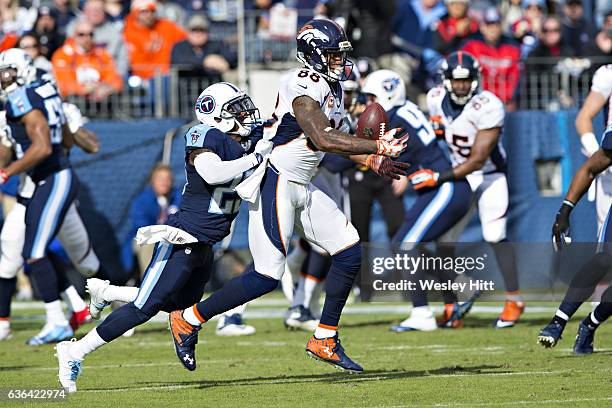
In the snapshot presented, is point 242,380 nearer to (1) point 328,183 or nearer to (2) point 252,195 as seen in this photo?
(2) point 252,195

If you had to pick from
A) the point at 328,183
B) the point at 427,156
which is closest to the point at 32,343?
the point at 328,183

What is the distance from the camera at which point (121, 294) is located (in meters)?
6.81

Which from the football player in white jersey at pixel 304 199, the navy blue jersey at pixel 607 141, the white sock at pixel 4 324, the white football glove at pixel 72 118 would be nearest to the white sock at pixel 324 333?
the football player in white jersey at pixel 304 199

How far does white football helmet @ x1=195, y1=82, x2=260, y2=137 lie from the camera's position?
22.5 feet

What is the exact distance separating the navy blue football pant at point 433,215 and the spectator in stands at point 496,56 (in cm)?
376

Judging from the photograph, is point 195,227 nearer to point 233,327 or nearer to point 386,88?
point 233,327

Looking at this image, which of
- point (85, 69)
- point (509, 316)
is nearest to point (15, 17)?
point (85, 69)

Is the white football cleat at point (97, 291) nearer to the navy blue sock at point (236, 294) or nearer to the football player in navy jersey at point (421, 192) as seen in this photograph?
the navy blue sock at point (236, 294)

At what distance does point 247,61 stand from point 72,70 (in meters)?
1.93

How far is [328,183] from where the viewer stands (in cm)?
988

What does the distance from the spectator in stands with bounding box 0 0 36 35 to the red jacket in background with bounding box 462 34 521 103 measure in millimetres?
4938

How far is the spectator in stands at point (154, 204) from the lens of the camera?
1265cm

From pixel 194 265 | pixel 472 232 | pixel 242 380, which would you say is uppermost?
pixel 194 265

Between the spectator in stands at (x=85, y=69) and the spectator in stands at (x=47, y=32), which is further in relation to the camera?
the spectator in stands at (x=47, y=32)
